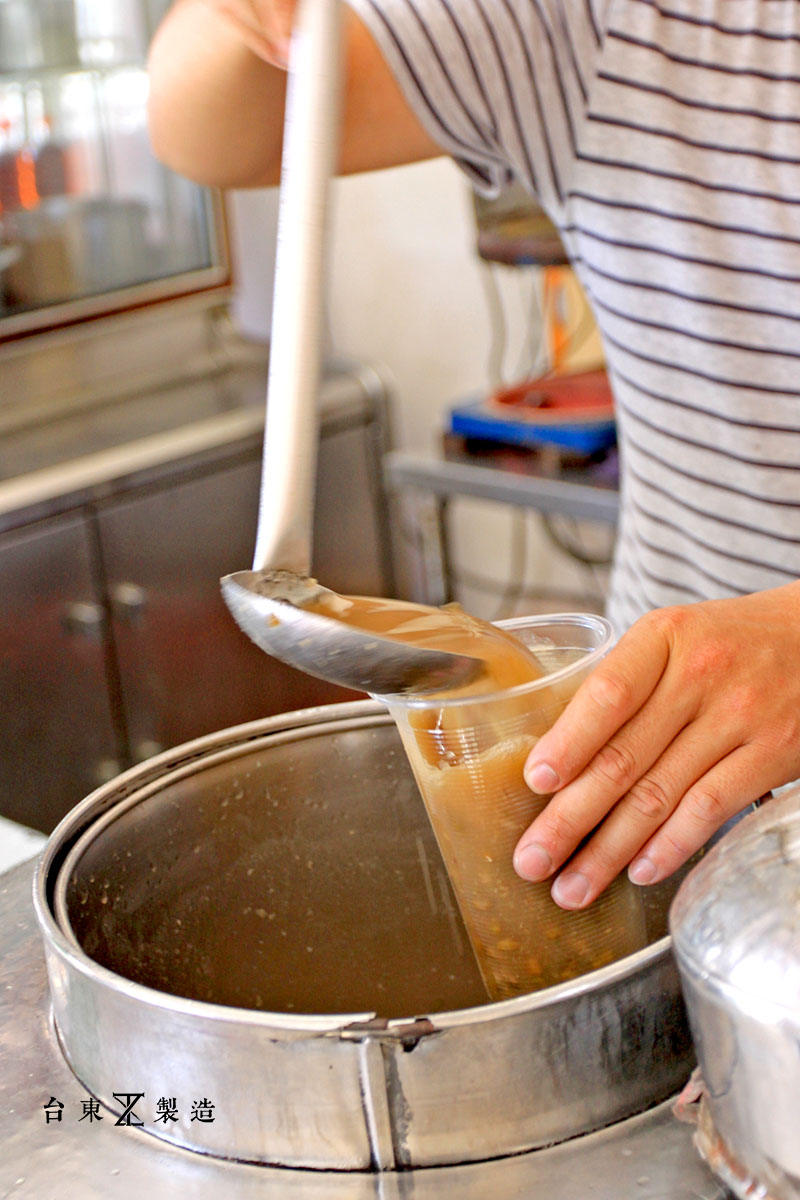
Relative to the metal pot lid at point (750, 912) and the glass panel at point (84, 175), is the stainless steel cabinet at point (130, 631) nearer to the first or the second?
the glass panel at point (84, 175)

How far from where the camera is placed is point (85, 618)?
81.6 inches

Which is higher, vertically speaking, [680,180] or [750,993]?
[680,180]

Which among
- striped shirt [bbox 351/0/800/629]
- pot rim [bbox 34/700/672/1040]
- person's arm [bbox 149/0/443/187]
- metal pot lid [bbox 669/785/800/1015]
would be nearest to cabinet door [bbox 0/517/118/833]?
person's arm [bbox 149/0/443/187]

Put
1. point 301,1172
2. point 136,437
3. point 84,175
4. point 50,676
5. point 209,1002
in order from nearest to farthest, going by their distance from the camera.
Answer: point 301,1172 → point 209,1002 → point 50,676 → point 136,437 → point 84,175

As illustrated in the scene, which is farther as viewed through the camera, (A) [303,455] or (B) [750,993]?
(A) [303,455]

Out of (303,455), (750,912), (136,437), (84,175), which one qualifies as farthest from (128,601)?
(750,912)

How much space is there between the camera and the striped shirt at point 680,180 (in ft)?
3.01

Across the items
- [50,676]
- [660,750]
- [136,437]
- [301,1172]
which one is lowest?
[50,676]

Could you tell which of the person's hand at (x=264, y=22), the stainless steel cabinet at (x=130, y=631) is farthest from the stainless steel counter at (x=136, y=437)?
the person's hand at (x=264, y=22)

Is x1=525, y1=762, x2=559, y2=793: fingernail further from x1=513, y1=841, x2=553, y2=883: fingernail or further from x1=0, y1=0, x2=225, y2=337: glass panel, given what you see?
x1=0, y1=0, x2=225, y2=337: glass panel

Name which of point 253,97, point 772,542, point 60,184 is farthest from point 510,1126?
point 60,184

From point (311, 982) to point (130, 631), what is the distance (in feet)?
5.04

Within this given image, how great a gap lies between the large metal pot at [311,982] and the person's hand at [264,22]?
0.41 metres

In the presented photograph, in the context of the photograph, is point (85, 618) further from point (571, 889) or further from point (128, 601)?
point (571, 889)
